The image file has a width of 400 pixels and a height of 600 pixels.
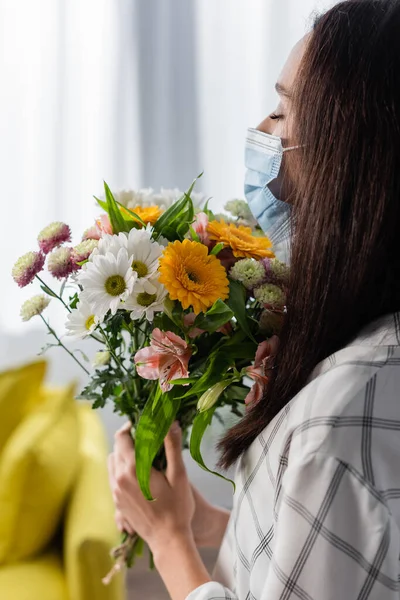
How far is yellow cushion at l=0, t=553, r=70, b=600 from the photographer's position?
151cm

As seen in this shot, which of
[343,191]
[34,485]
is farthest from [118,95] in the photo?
[343,191]

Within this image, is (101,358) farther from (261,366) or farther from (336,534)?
(336,534)

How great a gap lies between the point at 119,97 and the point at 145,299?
5.54 ft

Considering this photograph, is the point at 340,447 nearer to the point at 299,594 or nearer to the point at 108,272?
the point at 299,594

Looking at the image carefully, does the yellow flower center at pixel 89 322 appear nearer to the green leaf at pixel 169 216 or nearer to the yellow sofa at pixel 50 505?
the green leaf at pixel 169 216

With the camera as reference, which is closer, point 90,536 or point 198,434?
point 198,434

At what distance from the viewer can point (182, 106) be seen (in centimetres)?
237

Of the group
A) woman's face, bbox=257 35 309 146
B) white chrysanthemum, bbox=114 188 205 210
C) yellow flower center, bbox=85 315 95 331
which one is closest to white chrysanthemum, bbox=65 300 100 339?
yellow flower center, bbox=85 315 95 331

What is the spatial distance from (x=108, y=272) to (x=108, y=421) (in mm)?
1826

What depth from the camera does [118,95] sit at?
231 centimetres

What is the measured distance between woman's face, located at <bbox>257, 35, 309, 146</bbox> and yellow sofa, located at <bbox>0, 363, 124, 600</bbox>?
1.03 m

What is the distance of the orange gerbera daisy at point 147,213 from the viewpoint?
89 centimetres

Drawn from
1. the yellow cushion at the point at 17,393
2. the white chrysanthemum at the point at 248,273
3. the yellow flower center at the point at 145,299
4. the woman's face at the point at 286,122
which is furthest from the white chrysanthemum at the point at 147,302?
the yellow cushion at the point at 17,393

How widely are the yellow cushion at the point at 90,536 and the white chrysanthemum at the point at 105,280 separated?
0.90 metres
